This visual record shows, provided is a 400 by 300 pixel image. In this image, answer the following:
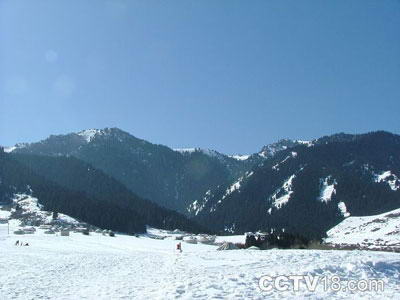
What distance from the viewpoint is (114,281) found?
2652 centimetres

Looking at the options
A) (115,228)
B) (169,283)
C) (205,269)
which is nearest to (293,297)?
(169,283)

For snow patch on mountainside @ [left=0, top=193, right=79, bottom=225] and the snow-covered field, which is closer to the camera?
the snow-covered field

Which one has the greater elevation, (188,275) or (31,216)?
(31,216)

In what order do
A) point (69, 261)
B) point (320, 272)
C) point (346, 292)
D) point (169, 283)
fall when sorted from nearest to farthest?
1. point (346, 292)
2. point (169, 283)
3. point (320, 272)
4. point (69, 261)

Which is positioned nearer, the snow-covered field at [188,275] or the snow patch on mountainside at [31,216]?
the snow-covered field at [188,275]

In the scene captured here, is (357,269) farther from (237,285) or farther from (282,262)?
(237,285)

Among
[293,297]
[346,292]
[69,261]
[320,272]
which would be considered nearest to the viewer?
[293,297]

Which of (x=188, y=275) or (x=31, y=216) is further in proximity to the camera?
(x=31, y=216)

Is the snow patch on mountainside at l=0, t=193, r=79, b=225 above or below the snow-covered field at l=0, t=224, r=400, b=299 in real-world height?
above

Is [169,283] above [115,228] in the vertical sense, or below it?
below

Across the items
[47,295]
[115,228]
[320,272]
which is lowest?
[47,295]

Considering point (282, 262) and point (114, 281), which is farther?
point (282, 262)

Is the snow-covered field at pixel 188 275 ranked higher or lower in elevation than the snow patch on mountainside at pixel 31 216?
lower

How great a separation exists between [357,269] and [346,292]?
489 cm
